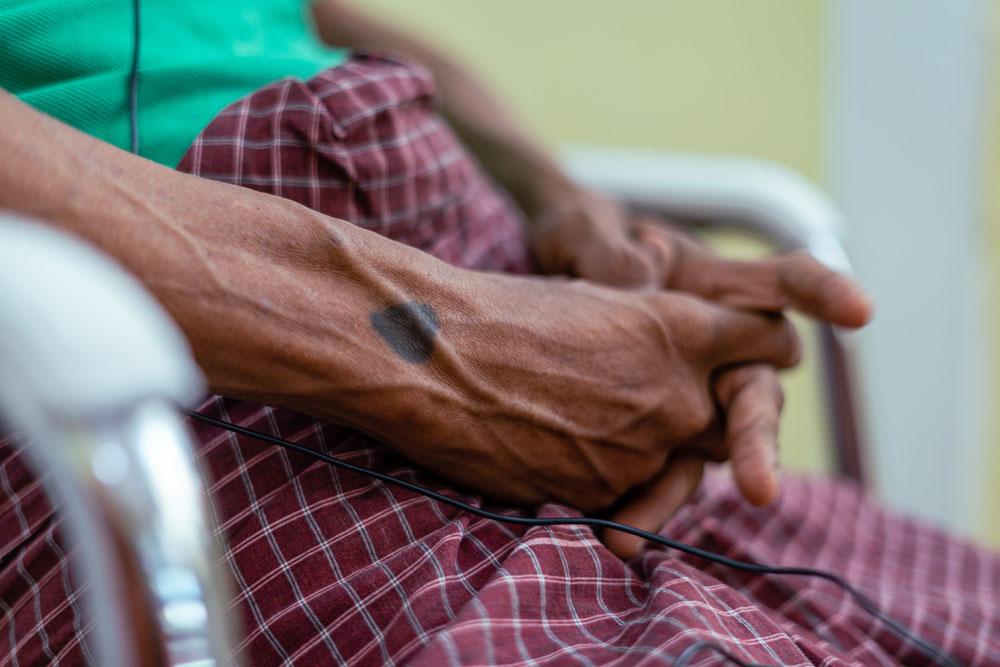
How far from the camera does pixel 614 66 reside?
5.41 feet

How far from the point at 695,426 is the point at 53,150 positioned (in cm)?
41

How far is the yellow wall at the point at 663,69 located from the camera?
1600 millimetres

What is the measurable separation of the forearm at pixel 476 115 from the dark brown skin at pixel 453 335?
20 centimetres

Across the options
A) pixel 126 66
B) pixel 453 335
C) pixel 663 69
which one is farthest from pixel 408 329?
pixel 663 69

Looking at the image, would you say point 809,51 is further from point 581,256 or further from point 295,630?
point 295,630

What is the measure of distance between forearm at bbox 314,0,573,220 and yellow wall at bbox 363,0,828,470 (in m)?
0.56

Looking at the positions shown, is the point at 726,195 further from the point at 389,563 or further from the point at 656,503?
the point at 389,563

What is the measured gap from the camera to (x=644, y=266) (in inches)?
29.7

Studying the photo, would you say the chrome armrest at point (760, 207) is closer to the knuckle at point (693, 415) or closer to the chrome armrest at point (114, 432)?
the knuckle at point (693, 415)

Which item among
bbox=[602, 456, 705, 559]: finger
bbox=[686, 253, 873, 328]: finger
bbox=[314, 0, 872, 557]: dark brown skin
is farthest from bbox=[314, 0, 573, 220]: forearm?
bbox=[602, 456, 705, 559]: finger

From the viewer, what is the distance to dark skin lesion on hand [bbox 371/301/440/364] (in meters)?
0.51

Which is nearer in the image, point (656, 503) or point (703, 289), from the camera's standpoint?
point (656, 503)

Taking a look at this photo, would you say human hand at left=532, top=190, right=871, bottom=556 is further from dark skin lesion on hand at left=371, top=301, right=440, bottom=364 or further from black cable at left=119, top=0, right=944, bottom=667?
dark skin lesion on hand at left=371, top=301, right=440, bottom=364

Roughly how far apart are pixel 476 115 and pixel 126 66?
0.44 m
